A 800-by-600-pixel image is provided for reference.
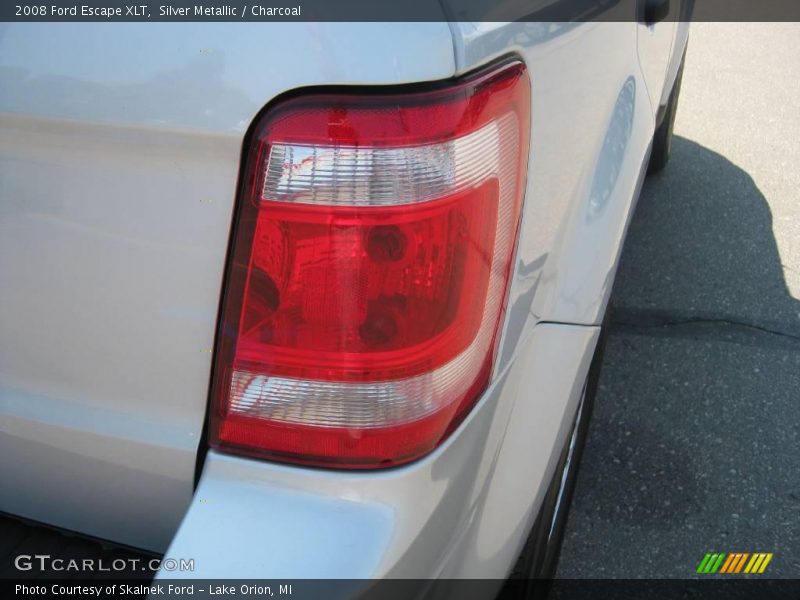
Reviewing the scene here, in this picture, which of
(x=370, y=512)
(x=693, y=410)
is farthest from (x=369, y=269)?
(x=693, y=410)

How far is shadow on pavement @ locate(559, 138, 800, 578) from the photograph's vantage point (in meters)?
2.34

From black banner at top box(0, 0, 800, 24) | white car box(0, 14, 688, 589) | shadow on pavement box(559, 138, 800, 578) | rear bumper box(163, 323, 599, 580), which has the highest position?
black banner at top box(0, 0, 800, 24)

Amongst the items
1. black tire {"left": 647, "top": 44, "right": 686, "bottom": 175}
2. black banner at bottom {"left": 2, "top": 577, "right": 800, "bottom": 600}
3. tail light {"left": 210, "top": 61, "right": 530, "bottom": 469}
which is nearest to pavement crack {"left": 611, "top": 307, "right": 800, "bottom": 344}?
black tire {"left": 647, "top": 44, "right": 686, "bottom": 175}

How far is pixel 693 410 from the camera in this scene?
2.79 m

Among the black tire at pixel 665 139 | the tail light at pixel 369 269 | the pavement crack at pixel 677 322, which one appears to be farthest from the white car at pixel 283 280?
the black tire at pixel 665 139

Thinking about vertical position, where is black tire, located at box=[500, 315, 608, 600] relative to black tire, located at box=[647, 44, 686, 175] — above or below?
below

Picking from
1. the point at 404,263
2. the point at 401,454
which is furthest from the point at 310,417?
the point at 404,263

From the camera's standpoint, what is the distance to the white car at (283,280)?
3.50 feet

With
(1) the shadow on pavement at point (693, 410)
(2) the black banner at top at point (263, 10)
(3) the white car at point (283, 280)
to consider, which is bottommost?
(1) the shadow on pavement at point (693, 410)

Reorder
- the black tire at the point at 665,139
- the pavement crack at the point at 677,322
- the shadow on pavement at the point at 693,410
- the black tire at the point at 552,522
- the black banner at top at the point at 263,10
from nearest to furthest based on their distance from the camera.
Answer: the black banner at top at the point at 263,10
the black tire at the point at 552,522
the shadow on pavement at the point at 693,410
the pavement crack at the point at 677,322
the black tire at the point at 665,139

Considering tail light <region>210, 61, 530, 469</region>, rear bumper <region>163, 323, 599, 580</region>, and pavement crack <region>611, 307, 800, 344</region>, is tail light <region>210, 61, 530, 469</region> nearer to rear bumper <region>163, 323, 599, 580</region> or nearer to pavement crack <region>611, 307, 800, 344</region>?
rear bumper <region>163, 323, 599, 580</region>

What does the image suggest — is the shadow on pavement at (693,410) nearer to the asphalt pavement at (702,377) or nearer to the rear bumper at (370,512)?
the asphalt pavement at (702,377)

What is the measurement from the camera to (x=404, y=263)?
113cm

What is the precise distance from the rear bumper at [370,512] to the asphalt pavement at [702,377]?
109cm
